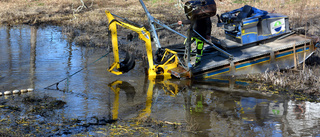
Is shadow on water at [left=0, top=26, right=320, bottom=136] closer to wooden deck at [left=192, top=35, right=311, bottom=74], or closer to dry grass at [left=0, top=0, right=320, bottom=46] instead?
wooden deck at [left=192, top=35, right=311, bottom=74]

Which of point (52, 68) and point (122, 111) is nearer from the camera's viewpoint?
point (122, 111)

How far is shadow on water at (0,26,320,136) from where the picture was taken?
6.46m

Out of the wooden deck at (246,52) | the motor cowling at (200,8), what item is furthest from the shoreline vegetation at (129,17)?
the motor cowling at (200,8)

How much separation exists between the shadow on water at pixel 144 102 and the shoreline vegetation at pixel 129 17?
4.67ft

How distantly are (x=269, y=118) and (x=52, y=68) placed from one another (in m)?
6.33

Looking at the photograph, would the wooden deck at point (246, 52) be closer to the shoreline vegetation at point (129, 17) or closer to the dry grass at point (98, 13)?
the shoreline vegetation at point (129, 17)

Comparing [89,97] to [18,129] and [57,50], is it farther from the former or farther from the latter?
[57,50]

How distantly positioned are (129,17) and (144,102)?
40.1ft

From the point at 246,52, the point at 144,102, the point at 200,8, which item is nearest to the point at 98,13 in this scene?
the point at 246,52

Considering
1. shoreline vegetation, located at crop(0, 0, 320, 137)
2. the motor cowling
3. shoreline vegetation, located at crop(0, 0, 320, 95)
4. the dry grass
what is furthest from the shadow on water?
the dry grass

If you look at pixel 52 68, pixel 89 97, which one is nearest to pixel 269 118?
pixel 89 97

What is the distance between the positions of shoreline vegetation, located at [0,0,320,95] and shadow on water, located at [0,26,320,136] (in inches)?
56.0

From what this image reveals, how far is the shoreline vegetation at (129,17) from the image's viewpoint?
992cm

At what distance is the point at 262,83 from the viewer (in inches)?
373
